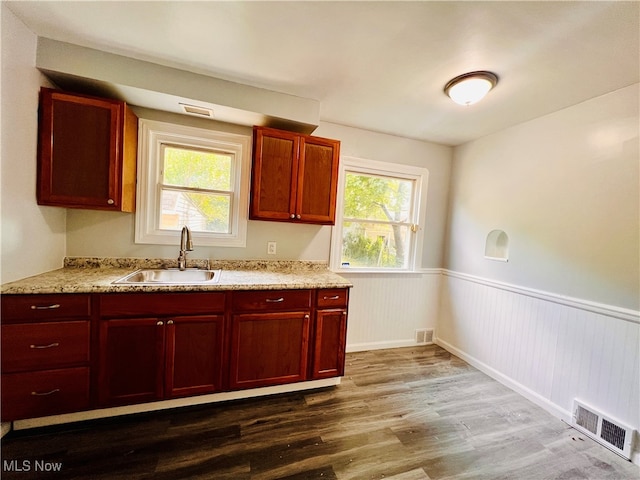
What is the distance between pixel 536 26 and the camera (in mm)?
1308

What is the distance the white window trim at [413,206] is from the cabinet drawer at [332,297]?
25.7 inches

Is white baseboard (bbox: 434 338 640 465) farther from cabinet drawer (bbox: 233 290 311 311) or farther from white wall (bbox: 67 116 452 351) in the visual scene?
cabinet drawer (bbox: 233 290 311 311)

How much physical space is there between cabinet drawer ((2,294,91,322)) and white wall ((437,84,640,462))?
331 centimetres

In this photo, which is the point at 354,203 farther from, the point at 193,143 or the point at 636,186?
the point at 636,186

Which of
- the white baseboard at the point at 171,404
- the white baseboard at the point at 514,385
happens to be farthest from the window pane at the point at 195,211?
the white baseboard at the point at 514,385

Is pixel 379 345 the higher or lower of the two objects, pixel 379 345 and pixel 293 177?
the lower

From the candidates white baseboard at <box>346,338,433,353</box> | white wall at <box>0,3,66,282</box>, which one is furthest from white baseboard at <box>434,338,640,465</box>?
white wall at <box>0,3,66,282</box>

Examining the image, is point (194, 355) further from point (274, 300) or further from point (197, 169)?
point (197, 169)

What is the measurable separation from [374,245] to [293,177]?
1.32 metres

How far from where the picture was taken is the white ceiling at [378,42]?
50.2 inches

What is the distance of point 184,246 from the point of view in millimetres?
2139

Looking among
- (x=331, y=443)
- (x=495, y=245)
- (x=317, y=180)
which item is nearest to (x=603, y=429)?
(x=495, y=245)

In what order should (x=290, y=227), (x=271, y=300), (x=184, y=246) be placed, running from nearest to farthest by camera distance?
1. (x=271, y=300)
2. (x=184, y=246)
3. (x=290, y=227)

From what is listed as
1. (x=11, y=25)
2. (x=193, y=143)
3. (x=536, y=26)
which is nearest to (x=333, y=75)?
(x=536, y=26)
